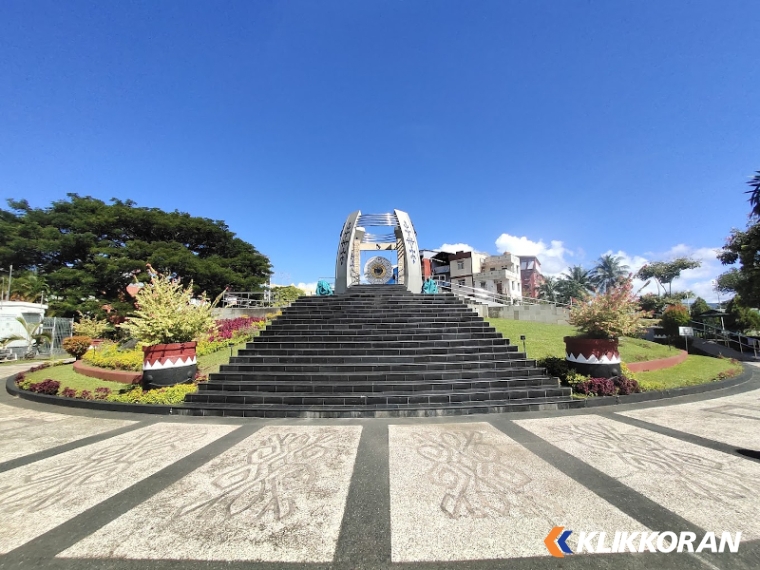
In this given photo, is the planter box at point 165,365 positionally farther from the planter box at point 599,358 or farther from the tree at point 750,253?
the tree at point 750,253

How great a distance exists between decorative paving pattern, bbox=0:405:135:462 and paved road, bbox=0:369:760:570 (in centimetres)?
6

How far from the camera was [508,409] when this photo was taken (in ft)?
20.5

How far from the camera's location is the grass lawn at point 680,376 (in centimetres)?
741

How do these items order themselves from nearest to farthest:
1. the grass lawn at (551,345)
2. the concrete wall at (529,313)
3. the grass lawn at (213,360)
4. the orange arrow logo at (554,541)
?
1. the orange arrow logo at (554,541)
2. the grass lawn at (213,360)
3. the grass lawn at (551,345)
4. the concrete wall at (529,313)

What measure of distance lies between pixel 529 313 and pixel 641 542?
49.3 ft

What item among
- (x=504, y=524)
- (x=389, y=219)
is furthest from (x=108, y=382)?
(x=389, y=219)

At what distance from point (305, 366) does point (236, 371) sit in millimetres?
1702

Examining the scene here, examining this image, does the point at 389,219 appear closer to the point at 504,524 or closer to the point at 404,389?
the point at 404,389

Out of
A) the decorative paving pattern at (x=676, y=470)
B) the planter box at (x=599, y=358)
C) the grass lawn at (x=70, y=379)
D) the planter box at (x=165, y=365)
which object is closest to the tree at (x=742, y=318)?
the planter box at (x=599, y=358)

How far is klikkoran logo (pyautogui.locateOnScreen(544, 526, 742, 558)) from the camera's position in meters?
2.21

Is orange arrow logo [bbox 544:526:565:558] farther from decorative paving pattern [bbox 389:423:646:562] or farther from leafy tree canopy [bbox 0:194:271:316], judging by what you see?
leafy tree canopy [bbox 0:194:271:316]

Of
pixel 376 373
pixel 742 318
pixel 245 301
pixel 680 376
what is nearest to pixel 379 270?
pixel 245 301

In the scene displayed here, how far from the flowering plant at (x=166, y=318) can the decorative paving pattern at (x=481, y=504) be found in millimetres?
6310

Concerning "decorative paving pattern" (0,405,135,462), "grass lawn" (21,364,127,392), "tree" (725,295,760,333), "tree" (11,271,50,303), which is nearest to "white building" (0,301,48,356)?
"tree" (11,271,50,303)
